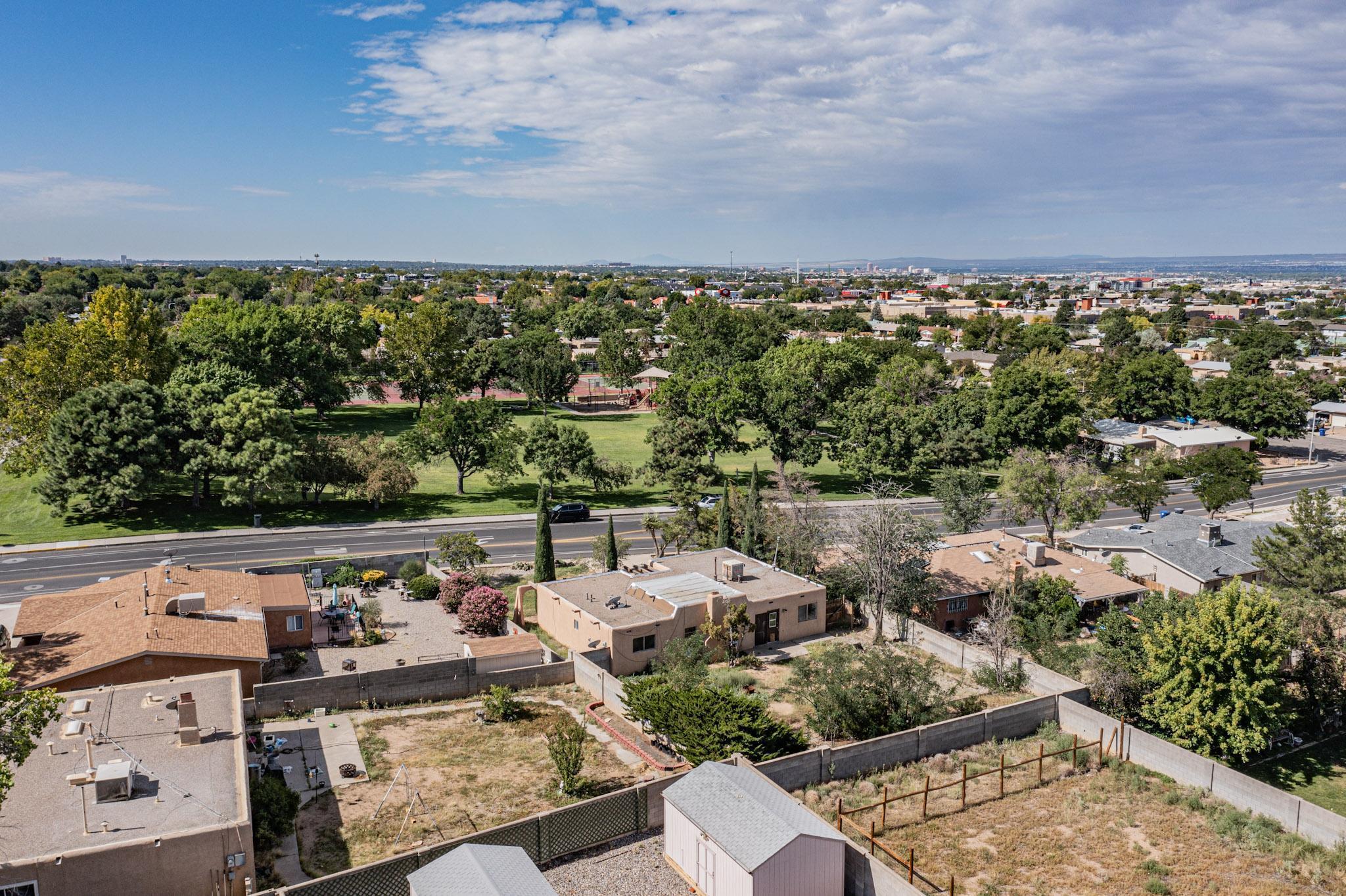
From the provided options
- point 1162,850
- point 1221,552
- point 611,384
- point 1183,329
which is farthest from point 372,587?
point 1183,329

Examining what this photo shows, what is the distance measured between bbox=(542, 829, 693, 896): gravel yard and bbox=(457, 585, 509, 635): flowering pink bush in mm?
17527

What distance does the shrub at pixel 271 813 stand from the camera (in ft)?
74.0

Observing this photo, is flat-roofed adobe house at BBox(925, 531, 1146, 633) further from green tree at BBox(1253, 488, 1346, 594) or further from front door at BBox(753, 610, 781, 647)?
front door at BBox(753, 610, 781, 647)

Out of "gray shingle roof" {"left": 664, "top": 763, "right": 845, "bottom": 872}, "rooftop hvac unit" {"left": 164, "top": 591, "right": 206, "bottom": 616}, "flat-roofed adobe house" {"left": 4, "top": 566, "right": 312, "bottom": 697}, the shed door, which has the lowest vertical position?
the shed door

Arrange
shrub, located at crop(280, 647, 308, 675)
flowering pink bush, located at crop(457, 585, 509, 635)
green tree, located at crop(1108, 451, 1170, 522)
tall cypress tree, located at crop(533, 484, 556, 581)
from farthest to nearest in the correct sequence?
green tree, located at crop(1108, 451, 1170, 522) → tall cypress tree, located at crop(533, 484, 556, 581) → flowering pink bush, located at crop(457, 585, 509, 635) → shrub, located at crop(280, 647, 308, 675)

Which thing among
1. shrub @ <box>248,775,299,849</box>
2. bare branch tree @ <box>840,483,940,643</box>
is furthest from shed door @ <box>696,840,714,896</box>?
bare branch tree @ <box>840,483,940,643</box>

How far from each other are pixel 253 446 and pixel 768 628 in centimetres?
3464

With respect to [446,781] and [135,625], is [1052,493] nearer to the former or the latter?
[446,781]

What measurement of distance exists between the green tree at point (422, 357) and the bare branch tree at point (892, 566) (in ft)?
204

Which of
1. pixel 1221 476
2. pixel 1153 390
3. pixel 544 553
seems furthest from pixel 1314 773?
pixel 1153 390

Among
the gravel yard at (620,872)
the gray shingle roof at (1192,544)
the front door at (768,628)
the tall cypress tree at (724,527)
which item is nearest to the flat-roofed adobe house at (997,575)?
the gray shingle roof at (1192,544)

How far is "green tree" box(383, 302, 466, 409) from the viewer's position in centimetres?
9706

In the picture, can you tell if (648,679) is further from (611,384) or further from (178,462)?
(611,384)

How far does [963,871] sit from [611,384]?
99.6 m
